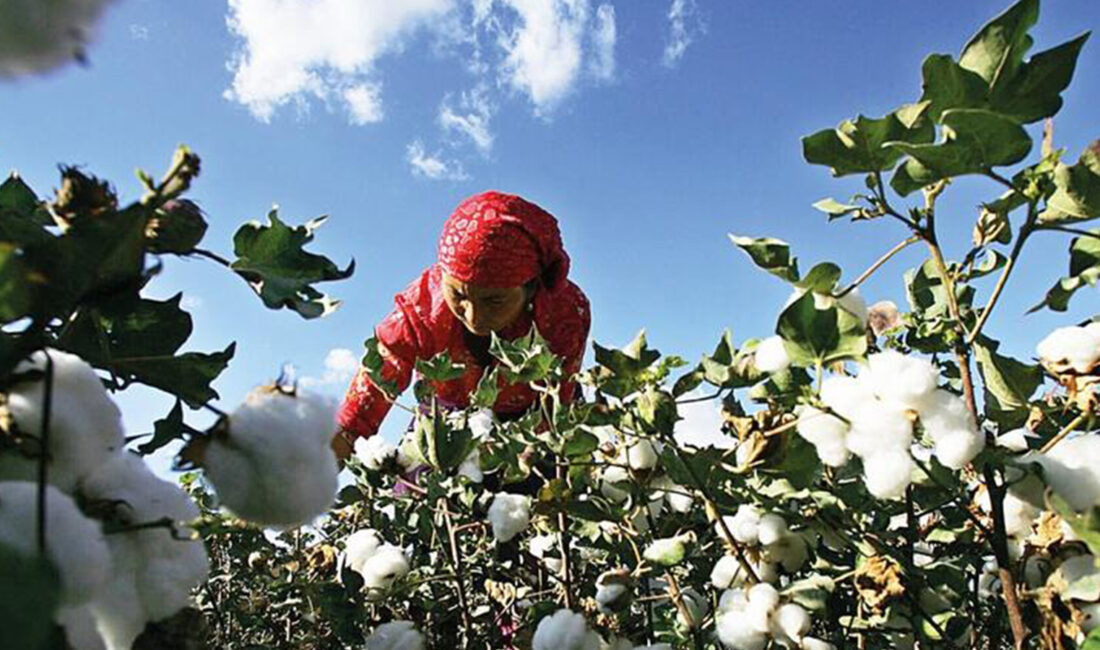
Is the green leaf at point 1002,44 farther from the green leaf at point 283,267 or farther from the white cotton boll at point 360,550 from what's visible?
the white cotton boll at point 360,550

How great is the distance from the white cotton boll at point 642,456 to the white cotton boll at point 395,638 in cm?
53

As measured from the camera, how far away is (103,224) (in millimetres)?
595

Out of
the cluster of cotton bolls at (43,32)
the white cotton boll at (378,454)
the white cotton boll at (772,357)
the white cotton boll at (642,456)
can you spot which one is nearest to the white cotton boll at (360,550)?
the white cotton boll at (378,454)

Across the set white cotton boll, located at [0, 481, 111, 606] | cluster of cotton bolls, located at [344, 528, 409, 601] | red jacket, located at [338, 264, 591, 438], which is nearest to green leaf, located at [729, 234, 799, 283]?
white cotton boll, located at [0, 481, 111, 606]

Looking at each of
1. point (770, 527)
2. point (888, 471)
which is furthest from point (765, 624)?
point (888, 471)

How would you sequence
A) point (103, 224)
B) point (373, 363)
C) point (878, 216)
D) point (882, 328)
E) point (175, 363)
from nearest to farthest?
point (103, 224)
point (175, 363)
point (878, 216)
point (882, 328)
point (373, 363)

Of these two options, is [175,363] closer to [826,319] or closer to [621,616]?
[826,319]

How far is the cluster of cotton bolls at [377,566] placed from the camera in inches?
70.1

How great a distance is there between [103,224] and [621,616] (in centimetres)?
117

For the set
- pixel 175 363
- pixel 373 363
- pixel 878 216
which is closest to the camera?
pixel 175 363

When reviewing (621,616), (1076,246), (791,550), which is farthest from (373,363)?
(1076,246)

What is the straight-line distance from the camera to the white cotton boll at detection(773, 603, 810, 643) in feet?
3.94

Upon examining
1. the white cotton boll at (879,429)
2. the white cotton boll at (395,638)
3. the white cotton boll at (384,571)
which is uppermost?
the white cotton boll at (384,571)

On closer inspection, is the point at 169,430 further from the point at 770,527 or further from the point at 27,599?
the point at 770,527
